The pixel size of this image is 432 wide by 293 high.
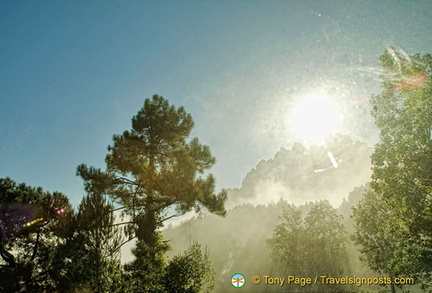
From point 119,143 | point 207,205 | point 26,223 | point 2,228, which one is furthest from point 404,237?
point 2,228

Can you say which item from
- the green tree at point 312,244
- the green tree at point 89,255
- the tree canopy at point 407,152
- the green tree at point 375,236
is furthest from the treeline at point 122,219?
the green tree at point 312,244

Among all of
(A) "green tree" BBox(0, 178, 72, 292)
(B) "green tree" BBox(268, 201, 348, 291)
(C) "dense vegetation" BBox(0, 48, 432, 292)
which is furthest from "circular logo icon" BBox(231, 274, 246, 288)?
(B) "green tree" BBox(268, 201, 348, 291)

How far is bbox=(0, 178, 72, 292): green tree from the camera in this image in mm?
15039

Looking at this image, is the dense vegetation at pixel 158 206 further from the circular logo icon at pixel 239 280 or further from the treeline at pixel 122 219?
the circular logo icon at pixel 239 280

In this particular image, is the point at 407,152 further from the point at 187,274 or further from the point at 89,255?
the point at 89,255

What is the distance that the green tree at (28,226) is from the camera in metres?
15.0

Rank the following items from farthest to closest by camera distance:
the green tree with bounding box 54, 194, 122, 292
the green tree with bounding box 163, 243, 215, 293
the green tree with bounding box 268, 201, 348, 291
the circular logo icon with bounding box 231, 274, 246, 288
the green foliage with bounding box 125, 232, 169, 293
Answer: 1. the green tree with bounding box 268, 201, 348, 291
2. the circular logo icon with bounding box 231, 274, 246, 288
3. the green tree with bounding box 163, 243, 215, 293
4. the green foliage with bounding box 125, 232, 169, 293
5. the green tree with bounding box 54, 194, 122, 292

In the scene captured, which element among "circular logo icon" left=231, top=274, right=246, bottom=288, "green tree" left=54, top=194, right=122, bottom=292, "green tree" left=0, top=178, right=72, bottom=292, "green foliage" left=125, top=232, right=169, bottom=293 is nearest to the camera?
"green tree" left=54, top=194, right=122, bottom=292

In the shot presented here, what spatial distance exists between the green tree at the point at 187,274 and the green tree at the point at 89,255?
3.50 m

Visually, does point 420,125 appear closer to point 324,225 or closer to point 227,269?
point 324,225

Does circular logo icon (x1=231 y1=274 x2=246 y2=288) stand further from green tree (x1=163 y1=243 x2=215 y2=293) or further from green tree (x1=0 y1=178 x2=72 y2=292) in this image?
green tree (x1=0 y1=178 x2=72 y2=292)

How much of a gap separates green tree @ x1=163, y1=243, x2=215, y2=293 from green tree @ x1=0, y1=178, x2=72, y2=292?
8.26 meters

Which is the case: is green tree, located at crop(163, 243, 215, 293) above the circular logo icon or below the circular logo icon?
above

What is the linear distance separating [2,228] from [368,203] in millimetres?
36678
